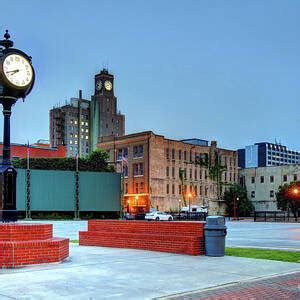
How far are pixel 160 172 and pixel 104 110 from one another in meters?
104

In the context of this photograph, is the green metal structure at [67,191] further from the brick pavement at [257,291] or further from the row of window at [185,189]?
the brick pavement at [257,291]

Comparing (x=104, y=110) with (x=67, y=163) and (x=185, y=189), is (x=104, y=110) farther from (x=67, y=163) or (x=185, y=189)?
(x=67, y=163)

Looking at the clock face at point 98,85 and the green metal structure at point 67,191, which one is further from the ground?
the clock face at point 98,85

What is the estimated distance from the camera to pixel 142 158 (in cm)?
8469

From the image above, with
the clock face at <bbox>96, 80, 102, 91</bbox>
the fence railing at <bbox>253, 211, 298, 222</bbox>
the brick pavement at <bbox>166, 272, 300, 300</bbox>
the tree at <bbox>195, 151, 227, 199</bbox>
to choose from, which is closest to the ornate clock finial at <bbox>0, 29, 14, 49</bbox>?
the brick pavement at <bbox>166, 272, 300, 300</bbox>

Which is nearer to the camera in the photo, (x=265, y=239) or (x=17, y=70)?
(x=17, y=70)

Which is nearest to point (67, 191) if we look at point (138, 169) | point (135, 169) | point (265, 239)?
point (138, 169)

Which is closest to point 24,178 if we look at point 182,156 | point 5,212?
point 182,156

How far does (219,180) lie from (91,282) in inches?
3438

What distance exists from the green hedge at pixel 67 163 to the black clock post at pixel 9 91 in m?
57.6

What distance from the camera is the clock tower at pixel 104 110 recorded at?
185m

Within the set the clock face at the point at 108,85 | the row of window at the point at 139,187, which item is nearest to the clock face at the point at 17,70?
the row of window at the point at 139,187

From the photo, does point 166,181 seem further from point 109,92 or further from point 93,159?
point 109,92

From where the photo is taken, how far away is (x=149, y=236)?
55.7ft
